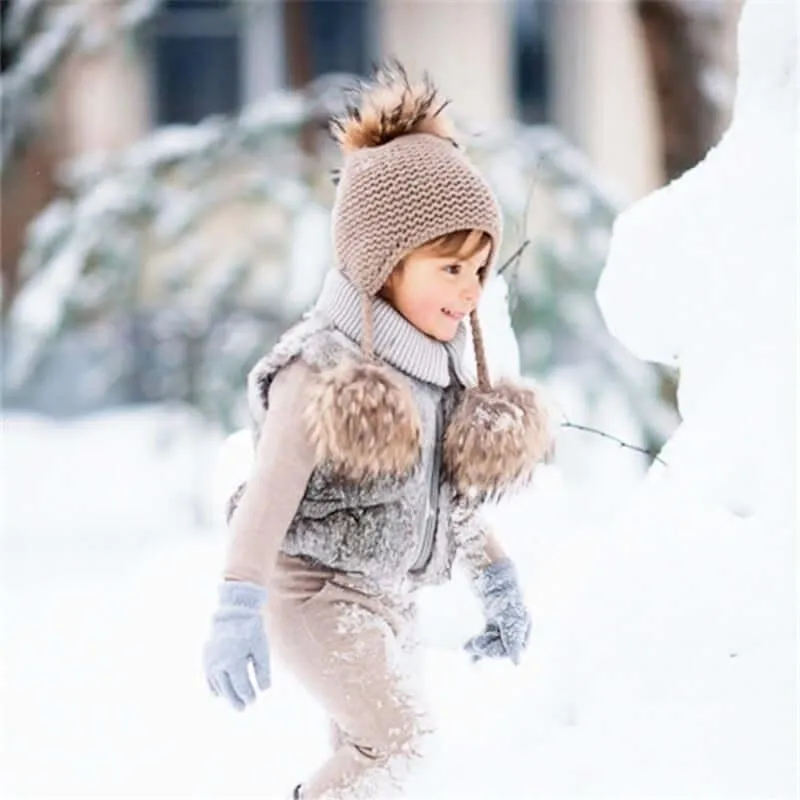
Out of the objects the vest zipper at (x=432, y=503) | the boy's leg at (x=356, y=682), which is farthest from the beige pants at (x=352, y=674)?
the vest zipper at (x=432, y=503)

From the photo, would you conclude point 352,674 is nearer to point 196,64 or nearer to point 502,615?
point 502,615

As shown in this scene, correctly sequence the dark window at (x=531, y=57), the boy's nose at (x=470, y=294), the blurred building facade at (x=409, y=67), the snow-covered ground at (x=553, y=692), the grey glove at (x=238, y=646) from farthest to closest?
the dark window at (x=531, y=57), the blurred building facade at (x=409, y=67), the snow-covered ground at (x=553, y=692), the boy's nose at (x=470, y=294), the grey glove at (x=238, y=646)

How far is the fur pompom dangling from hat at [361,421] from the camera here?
1.97 meters

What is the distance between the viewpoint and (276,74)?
34.3 feet

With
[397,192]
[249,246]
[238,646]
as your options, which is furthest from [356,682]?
[249,246]

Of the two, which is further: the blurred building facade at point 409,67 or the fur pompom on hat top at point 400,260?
the blurred building facade at point 409,67

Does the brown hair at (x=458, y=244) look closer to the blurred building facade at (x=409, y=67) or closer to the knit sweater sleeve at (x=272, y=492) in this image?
the knit sweater sleeve at (x=272, y=492)

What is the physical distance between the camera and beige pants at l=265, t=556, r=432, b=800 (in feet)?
6.88

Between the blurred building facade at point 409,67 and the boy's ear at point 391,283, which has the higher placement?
the boy's ear at point 391,283

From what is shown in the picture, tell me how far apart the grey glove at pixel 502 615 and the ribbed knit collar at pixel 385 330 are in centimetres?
41

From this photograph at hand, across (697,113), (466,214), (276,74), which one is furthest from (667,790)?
(276,74)

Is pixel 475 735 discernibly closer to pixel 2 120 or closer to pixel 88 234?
pixel 88 234

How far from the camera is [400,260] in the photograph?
2.07 m

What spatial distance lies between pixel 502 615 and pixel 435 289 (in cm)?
60
